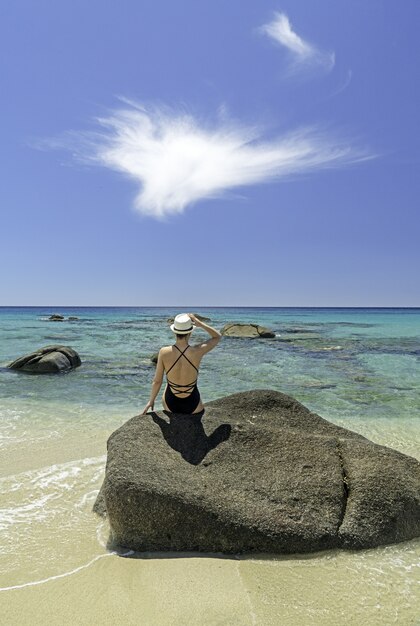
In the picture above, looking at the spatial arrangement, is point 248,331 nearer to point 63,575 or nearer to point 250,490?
point 250,490

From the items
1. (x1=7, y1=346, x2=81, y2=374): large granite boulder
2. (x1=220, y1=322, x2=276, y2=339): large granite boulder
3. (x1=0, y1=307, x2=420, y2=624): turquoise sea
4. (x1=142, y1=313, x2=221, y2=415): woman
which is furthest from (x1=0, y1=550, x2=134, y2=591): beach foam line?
(x1=220, y1=322, x2=276, y2=339): large granite boulder

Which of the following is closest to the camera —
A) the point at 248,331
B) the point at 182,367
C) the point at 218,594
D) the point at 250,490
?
the point at 218,594

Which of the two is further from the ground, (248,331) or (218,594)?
(248,331)

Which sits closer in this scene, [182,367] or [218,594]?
[218,594]

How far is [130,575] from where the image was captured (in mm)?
3715

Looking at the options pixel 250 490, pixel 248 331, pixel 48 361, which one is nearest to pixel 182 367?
pixel 250 490

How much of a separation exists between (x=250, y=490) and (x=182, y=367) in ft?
5.81

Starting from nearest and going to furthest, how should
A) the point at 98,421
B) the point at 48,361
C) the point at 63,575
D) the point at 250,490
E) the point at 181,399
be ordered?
the point at 63,575, the point at 250,490, the point at 181,399, the point at 98,421, the point at 48,361

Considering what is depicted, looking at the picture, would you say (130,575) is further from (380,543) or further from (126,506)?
(380,543)

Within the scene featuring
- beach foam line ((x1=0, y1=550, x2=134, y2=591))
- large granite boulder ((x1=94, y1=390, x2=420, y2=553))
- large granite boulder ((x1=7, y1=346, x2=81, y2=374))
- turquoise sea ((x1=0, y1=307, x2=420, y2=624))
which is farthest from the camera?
large granite boulder ((x1=7, y1=346, x2=81, y2=374))

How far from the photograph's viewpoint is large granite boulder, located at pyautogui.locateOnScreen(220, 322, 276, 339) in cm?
3547

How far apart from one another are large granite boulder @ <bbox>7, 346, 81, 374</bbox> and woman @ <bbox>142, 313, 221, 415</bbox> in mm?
11771

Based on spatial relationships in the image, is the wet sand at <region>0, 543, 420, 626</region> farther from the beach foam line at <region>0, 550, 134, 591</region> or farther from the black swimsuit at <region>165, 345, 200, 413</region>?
the black swimsuit at <region>165, 345, 200, 413</region>

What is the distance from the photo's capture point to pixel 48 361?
16.2 metres
